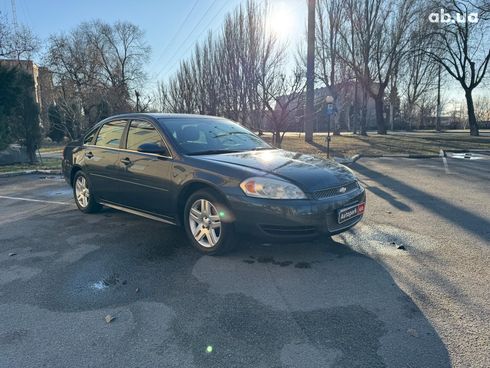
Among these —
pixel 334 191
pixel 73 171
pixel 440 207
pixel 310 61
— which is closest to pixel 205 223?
pixel 334 191

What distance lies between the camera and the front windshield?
4578 millimetres

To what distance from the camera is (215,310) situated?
9.77ft

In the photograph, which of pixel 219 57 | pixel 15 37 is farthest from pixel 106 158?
pixel 15 37

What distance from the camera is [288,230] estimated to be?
3.66 m

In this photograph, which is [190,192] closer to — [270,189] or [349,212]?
[270,189]

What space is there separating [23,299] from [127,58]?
49.3 m

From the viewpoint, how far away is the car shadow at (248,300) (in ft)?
7.97

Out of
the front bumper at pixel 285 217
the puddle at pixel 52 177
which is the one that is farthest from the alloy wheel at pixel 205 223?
the puddle at pixel 52 177

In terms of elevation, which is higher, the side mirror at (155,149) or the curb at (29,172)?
the side mirror at (155,149)

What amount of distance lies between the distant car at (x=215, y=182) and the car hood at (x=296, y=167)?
11mm

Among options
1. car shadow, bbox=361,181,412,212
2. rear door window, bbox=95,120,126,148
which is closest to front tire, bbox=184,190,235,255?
rear door window, bbox=95,120,126,148

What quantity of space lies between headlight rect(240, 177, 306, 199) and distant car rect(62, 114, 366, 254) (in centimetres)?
1

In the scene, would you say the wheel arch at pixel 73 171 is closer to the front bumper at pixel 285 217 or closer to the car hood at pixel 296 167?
the car hood at pixel 296 167

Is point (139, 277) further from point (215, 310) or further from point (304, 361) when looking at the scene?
point (304, 361)
